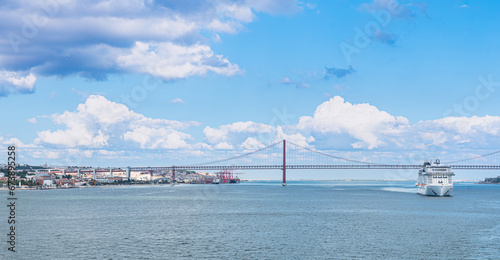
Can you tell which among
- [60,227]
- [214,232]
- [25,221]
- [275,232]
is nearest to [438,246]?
[275,232]

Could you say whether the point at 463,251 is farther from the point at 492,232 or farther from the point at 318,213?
the point at 318,213

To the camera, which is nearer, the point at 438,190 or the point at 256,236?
the point at 256,236

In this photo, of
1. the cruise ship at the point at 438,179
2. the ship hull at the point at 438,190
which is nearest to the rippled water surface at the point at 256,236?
the cruise ship at the point at 438,179

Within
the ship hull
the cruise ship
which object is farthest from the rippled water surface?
the ship hull

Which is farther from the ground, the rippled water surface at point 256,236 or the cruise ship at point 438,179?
the cruise ship at point 438,179

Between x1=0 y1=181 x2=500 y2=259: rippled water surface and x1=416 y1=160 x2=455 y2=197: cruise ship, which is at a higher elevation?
x1=416 y1=160 x2=455 y2=197: cruise ship

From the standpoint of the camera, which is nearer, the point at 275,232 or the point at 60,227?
the point at 275,232

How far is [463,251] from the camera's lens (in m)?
41.4

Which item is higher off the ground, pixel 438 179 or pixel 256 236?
pixel 438 179

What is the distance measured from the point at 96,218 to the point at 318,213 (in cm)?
3170

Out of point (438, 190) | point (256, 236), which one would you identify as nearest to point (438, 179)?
point (438, 190)

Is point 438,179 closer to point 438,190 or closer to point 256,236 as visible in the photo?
point 438,190

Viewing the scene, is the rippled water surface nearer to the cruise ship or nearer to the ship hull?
the cruise ship

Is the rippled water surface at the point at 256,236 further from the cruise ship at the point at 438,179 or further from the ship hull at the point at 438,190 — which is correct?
the ship hull at the point at 438,190
